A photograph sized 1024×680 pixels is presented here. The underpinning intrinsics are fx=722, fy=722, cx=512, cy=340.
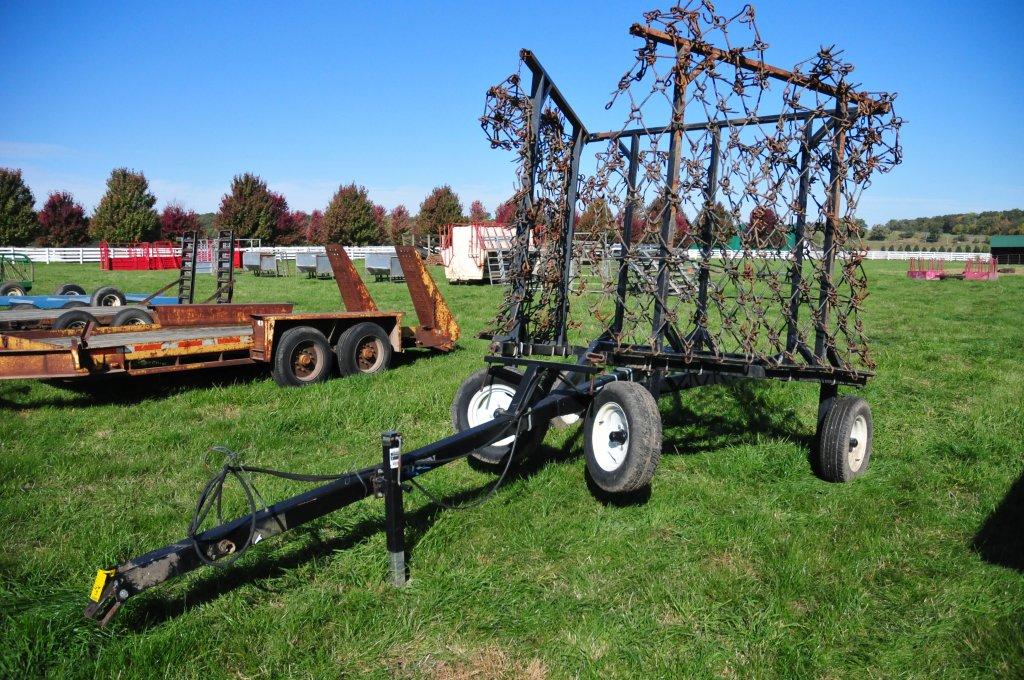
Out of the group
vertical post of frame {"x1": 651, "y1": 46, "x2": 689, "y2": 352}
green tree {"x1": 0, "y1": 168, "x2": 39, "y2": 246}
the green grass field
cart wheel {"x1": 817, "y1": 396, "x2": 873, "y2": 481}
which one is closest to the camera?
the green grass field

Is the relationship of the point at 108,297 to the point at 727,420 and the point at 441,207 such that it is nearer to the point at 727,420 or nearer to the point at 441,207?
the point at 727,420

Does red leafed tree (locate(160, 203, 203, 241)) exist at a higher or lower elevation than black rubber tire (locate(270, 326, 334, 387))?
higher

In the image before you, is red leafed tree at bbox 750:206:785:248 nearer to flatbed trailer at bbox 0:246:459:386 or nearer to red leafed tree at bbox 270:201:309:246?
flatbed trailer at bbox 0:246:459:386

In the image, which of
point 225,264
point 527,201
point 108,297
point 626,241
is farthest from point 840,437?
point 108,297

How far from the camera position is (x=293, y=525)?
347 centimetres

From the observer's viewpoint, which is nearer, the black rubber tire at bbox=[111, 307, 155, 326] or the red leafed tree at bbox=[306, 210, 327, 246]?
the black rubber tire at bbox=[111, 307, 155, 326]

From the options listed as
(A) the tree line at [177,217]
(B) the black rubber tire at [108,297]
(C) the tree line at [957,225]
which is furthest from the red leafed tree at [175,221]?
(C) the tree line at [957,225]

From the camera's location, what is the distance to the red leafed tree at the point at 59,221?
61906mm

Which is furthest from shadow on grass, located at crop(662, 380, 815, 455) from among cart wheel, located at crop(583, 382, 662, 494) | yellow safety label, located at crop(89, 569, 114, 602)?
yellow safety label, located at crop(89, 569, 114, 602)

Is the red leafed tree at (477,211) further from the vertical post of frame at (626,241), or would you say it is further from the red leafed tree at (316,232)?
the vertical post of frame at (626,241)

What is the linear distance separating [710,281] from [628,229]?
67cm

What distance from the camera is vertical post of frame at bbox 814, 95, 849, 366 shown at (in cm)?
473

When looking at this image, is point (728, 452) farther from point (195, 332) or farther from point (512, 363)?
point (195, 332)

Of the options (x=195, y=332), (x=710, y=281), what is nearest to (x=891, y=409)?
(x=710, y=281)
